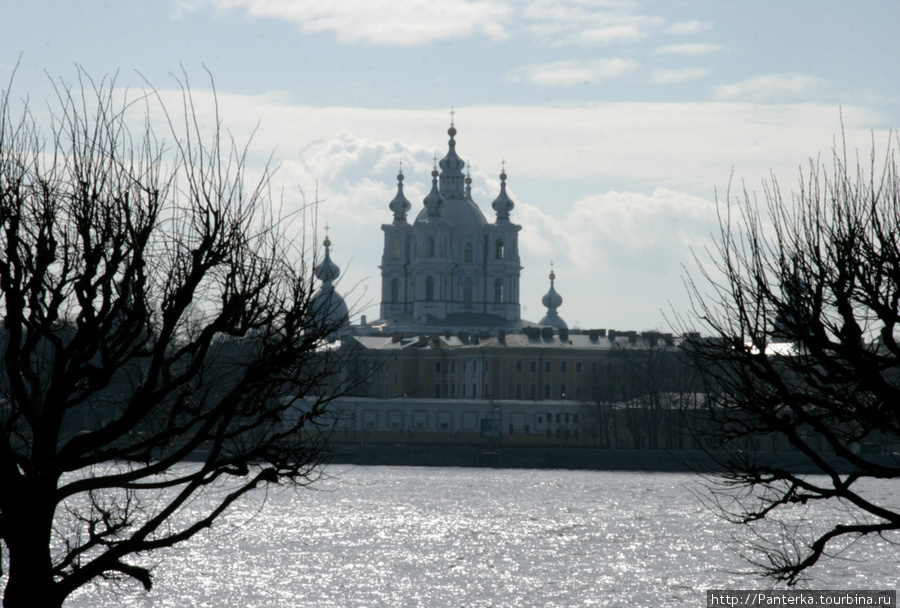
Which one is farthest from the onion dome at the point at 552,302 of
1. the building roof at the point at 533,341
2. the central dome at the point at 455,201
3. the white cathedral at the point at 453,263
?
the building roof at the point at 533,341

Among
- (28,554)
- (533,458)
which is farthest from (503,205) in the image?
(28,554)

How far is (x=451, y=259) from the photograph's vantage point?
125m

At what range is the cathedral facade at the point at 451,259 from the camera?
123625 mm

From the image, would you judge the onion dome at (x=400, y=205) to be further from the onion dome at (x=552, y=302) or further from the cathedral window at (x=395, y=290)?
the onion dome at (x=552, y=302)

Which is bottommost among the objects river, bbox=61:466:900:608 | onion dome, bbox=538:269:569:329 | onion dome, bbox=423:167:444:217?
river, bbox=61:466:900:608

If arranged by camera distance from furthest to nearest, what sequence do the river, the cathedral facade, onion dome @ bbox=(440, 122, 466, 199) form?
onion dome @ bbox=(440, 122, 466, 199) → the cathedral facade → the river

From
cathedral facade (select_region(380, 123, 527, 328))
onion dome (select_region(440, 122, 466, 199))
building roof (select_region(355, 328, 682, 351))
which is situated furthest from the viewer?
onion dome (select_region(440, 122, 466, 199))

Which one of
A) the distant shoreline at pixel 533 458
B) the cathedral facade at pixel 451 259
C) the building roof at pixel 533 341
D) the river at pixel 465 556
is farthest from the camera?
the cathedral facade at pixel 451 259

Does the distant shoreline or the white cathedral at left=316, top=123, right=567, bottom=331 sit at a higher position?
the white cathedral at left=316, top=123, right=567, bottom=331

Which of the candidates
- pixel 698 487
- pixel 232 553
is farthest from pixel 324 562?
pixel 698 487

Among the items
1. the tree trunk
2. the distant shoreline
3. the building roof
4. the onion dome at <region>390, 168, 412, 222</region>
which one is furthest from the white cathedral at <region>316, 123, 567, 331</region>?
the tree trunk

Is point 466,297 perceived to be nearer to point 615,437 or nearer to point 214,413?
point 615,437

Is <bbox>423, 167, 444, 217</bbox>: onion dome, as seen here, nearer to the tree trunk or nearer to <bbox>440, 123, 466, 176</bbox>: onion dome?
<bbox>440, 123, 466, 176</bbox>: onion dome

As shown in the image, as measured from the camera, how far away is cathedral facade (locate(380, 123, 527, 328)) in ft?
406
